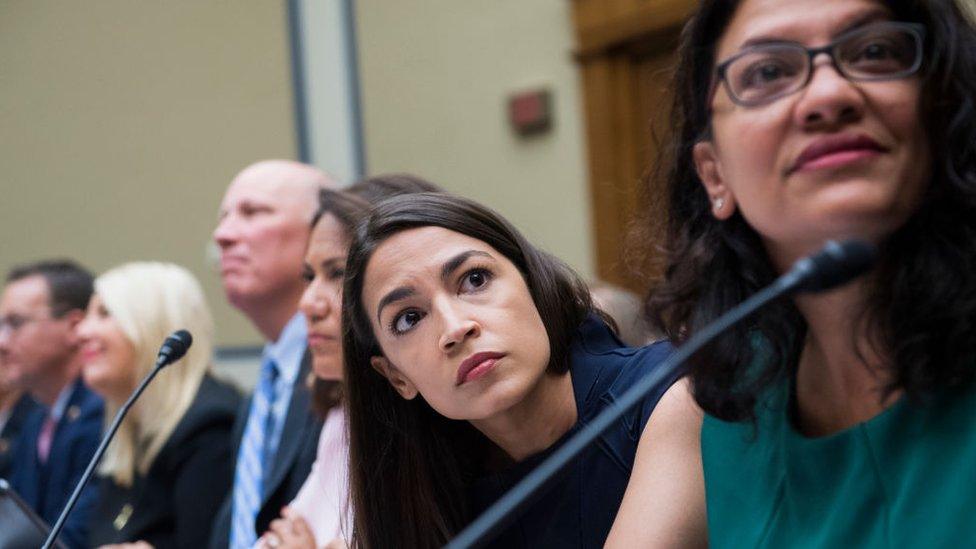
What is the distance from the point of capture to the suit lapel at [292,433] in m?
2.97

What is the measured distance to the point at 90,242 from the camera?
646cm

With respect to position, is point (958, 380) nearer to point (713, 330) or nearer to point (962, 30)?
point (713, 330)

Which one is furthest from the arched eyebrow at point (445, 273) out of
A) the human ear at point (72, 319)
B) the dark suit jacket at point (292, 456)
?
the human ear at point (72, 319)

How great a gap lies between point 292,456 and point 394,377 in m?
0.97

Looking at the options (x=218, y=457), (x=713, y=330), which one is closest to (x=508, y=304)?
(x=713, y=330)

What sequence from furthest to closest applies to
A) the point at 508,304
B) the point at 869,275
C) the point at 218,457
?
1. the point at 218,457
2. the point at 508,304
3. the point at 869,275

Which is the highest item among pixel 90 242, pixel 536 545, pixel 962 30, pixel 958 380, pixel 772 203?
pixel 962 30

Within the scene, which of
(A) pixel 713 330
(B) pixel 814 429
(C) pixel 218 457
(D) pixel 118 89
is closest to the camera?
(A) pixel 713 330

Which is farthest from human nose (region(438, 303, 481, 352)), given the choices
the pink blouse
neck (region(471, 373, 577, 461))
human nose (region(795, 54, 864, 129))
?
human nose (region(795, 54, 864, 129))

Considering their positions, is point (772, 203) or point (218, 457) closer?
point (772, 203)

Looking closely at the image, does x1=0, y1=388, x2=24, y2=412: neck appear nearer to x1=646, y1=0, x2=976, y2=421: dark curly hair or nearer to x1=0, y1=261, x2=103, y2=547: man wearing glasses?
x1=0, y1=261, x2=103, y2=547: man wearing glasses

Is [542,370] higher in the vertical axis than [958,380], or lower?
lower

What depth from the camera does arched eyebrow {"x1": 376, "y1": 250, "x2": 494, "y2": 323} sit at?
1.98 metres

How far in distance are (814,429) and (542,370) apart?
21.5 inches
